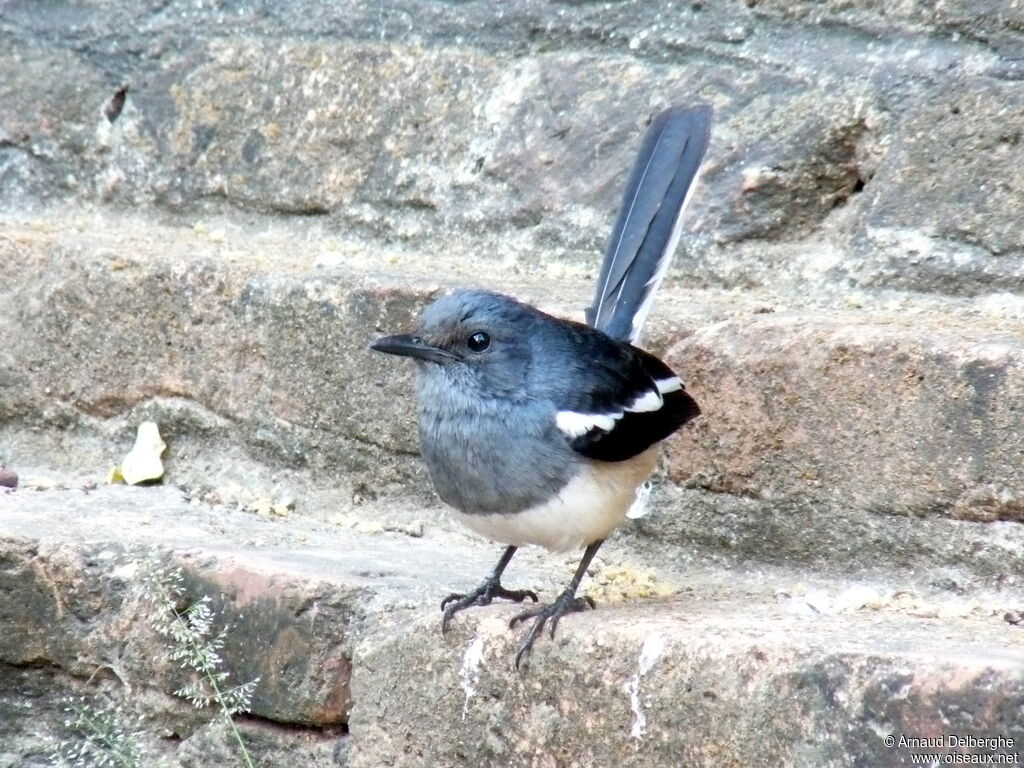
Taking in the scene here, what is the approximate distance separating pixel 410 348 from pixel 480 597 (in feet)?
1.89

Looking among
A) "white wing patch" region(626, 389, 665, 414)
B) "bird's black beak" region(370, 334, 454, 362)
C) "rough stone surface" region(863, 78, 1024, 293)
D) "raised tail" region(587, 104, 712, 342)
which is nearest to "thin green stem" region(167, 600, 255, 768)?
"bird's black beak" region(370, 334, 454, 362)

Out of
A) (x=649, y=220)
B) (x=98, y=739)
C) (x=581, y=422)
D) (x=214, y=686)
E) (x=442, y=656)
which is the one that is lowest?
(x=98, y=739)

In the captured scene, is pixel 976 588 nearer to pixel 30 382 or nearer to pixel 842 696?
pixel 842 696

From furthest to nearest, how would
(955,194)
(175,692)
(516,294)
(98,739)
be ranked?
(516,294) → (98,739) → (175,692) → (955,194)

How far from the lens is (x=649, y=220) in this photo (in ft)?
11.5

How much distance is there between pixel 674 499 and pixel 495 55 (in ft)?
4.23

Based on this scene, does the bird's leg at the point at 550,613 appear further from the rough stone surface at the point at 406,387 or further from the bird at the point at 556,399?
the rough stone surface at the point at 406,387

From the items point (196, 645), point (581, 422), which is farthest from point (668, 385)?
point (196, 645)

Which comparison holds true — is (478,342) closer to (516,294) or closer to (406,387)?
(516,294)

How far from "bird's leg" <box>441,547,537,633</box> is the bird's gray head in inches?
16.5

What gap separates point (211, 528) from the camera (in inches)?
145

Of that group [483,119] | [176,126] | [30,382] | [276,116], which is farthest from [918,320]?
[30,382]

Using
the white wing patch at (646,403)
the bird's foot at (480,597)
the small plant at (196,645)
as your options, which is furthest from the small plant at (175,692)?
the white wing patch at (646,403)

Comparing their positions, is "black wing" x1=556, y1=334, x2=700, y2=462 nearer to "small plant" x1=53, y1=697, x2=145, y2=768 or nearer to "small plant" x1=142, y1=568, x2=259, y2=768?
"small plant" x1=142, y1=568, x2=259, y2=768
